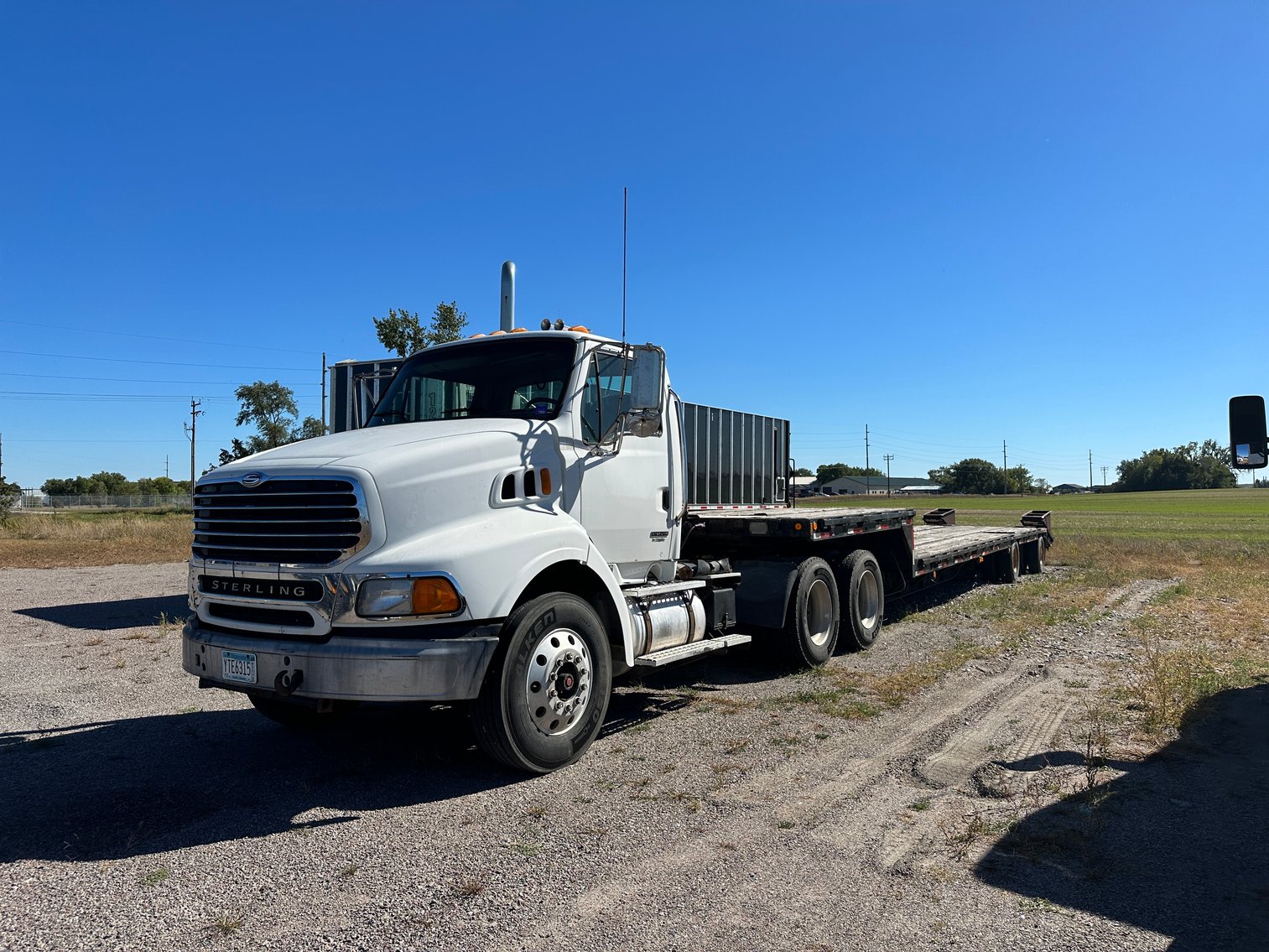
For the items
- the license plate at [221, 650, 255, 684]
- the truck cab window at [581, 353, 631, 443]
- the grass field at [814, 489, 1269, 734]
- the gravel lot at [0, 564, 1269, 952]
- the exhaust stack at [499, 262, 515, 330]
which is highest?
the exhaust stack at [499, 262, 515, 330]

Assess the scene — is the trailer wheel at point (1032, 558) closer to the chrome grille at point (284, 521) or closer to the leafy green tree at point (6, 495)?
the chrome grille at point (284, 521)

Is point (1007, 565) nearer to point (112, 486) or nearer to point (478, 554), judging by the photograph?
point (478, 554)

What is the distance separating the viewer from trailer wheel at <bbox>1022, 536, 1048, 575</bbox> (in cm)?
1675

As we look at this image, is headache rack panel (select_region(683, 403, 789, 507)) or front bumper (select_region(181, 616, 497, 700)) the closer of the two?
front bumper (select_region(181, 616, 497, 700))

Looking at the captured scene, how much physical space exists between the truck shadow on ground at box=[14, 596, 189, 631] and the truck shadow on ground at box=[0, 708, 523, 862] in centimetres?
558

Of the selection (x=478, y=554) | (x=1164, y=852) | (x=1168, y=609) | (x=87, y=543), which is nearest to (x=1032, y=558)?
(x=1168, y=609)

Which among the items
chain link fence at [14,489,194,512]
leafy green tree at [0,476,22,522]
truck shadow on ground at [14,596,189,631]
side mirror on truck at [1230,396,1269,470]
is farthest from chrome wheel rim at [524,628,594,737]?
chain link fence at [14,489,194,512]

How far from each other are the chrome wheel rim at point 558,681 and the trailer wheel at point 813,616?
3.09 metres

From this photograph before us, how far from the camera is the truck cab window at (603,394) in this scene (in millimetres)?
5852

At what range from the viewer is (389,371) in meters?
6.92

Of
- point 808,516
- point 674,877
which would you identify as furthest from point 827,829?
point 808,516

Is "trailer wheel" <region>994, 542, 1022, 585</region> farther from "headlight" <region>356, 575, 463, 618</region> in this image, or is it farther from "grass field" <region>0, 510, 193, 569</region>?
"grass field" <region>0, 510, 193, 569</region>

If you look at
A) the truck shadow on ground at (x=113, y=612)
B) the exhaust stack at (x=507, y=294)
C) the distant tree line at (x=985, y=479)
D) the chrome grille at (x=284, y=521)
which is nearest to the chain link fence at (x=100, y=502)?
the truck shadow on ground at (x=113, y=612)

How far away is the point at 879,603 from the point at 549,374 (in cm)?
553
